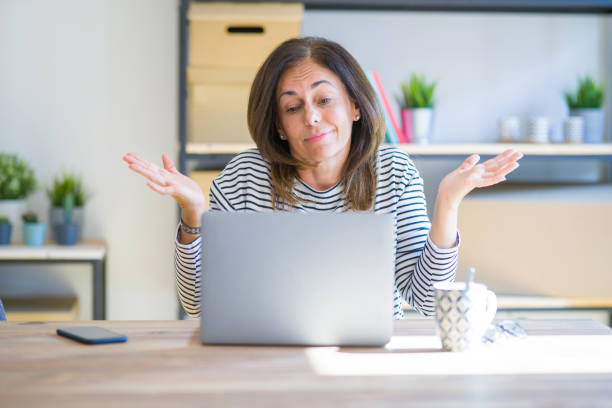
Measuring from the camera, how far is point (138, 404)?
812mm

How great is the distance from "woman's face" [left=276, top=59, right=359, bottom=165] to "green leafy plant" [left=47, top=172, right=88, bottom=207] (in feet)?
3.99

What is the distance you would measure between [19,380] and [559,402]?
66 centimetres

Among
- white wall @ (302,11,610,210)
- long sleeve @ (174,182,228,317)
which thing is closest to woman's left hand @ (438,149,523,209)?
long sleeve @ (174,182,228,317)

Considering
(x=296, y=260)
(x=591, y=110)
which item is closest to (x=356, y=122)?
(x=296, y=260)

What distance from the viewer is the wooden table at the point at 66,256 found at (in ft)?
7.72

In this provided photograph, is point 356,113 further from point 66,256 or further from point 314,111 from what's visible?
point 66,256

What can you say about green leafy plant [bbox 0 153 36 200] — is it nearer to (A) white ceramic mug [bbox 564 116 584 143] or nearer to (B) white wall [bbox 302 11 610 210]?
(B) white wall [bbox 302 11 610 210]

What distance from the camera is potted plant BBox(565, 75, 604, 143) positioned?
8.18ft

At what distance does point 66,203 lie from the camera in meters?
2.49

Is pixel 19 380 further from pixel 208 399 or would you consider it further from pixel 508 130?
pixel 508 130

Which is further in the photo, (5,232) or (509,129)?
(509,129)

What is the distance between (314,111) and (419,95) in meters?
1.00

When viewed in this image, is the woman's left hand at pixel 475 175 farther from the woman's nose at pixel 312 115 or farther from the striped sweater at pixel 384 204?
the woman's nose at pixel 312 115

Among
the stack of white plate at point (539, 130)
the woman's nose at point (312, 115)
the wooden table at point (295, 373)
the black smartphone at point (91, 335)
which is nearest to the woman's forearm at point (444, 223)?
the wooden table at point (295, 373)
